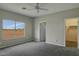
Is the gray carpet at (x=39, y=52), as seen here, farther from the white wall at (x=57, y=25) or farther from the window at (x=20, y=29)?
the window at (x=20, y=29)

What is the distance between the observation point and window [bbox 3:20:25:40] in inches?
231

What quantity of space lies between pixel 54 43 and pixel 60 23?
1547 mm

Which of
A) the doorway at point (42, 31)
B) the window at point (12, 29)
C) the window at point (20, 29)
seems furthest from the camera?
the doorway at point (42, 31)

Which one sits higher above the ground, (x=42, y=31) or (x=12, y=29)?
(x=12, y=29)

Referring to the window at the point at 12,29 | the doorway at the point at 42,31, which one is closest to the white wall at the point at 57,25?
the doorway at the point at 42,31

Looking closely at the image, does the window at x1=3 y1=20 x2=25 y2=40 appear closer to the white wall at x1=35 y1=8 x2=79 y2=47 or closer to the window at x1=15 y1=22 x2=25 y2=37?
the window at x1=15 y1=22 x2=25 y2=37

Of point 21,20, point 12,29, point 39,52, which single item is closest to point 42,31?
point 21,20

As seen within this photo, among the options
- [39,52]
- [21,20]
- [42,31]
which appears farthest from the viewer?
[42,31]

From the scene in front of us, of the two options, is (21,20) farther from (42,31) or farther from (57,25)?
(57,25)

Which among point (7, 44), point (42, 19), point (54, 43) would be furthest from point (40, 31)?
point (7, 44)

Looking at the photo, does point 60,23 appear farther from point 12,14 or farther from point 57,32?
point 12,14

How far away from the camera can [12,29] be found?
20.8 ft

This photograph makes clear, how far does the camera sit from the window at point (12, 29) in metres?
5.86

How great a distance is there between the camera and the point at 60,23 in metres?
6.04
